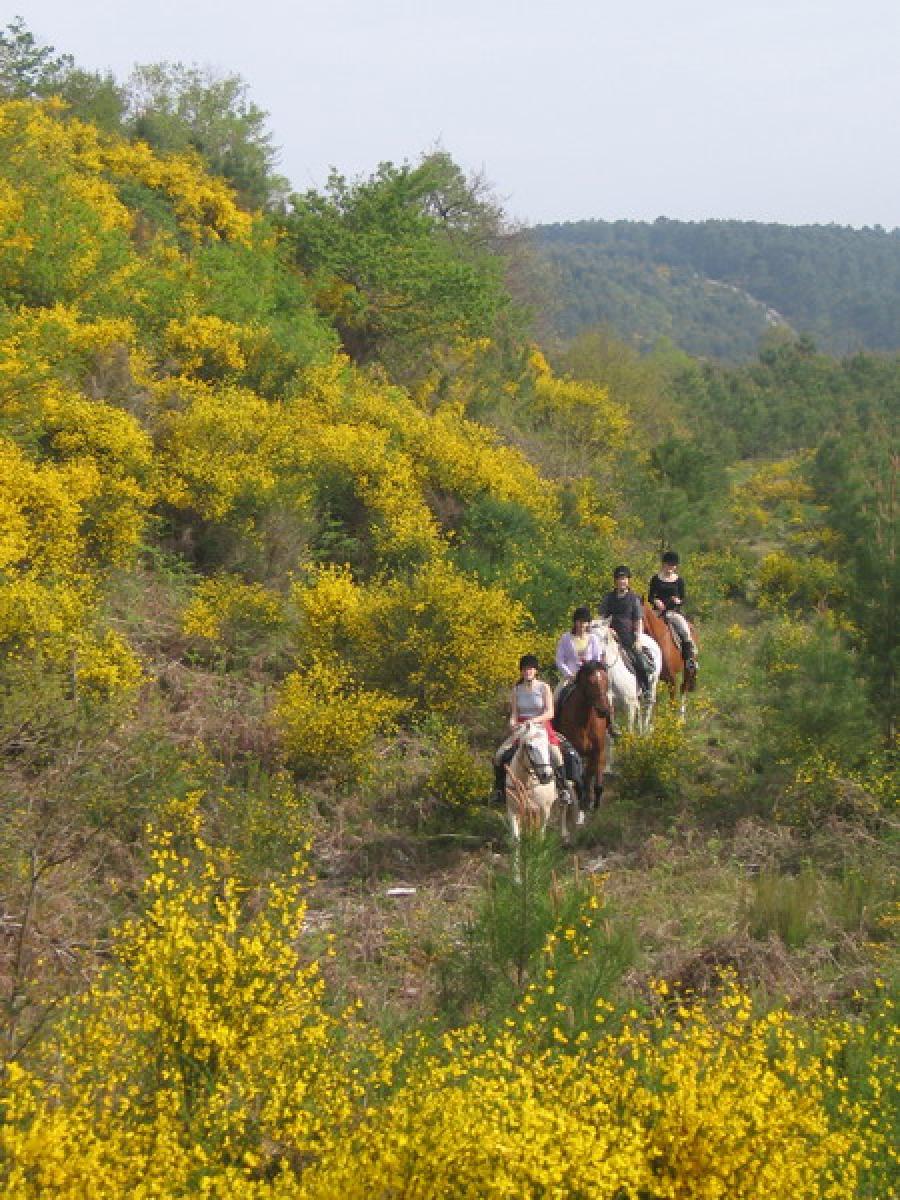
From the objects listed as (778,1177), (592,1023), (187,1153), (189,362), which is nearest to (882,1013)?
(592,1023)

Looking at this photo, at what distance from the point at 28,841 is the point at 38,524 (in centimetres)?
547

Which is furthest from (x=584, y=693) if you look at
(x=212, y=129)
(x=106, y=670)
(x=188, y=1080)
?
(x=212, y=129)

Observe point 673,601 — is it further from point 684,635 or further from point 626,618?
point 626,618

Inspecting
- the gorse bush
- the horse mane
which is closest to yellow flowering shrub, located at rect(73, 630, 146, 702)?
the horse mane

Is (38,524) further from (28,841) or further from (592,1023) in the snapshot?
(592,1023)

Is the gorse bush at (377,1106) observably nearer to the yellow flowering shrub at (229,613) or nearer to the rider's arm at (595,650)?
the rider's arm at (595,650)

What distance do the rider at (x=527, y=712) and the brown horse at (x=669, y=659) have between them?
11.3ft

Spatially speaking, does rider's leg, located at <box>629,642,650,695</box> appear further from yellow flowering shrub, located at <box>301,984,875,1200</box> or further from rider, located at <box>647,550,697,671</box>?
yellow flowering shrub, located at <box>301,984,875,1200</box>

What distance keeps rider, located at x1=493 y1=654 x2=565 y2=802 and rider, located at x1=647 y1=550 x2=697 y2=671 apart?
429 centimetres

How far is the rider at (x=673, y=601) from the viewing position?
1356 centimetres

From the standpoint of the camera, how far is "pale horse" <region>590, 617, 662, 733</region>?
36.7 ft

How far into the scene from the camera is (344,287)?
2542 centimetres

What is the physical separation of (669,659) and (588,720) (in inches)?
132

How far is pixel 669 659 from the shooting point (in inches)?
522
